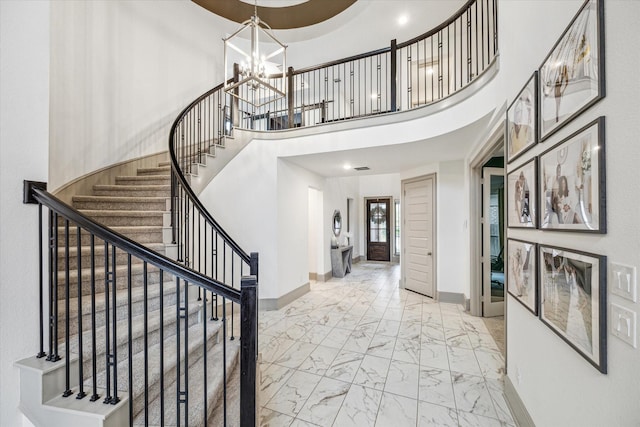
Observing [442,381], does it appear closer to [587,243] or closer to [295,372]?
→ [295,372]

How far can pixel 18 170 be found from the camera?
1465mm

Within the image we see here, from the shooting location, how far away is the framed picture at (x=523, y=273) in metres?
1.60

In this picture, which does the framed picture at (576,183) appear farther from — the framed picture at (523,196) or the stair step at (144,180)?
the stair step at (144,180)

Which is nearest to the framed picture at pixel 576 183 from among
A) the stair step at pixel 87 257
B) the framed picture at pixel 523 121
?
the framed picture at pixel 523 121

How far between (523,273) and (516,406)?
1.01 m

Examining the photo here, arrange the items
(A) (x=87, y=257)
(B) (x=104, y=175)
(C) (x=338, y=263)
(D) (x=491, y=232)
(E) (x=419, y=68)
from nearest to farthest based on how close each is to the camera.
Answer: (A) (x=87, y=257) → (B) (x=104, y=175) → (D) (x=491, y=232) → (E) (x=419, y=68) → (C) (x=338, y=263)

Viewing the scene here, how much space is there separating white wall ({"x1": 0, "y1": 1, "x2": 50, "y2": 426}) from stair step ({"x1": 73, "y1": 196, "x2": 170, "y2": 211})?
1622 mm

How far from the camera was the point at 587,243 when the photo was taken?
110 centimetres

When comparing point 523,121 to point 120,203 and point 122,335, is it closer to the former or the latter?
point 122,335

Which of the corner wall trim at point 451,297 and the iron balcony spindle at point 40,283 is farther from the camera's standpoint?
the corner wall trim at point 451,297

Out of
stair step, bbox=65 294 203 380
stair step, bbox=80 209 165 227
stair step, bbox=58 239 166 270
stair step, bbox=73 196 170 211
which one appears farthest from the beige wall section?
stair step, bbox=65 294 203 380

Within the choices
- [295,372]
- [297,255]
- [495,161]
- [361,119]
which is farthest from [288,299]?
[495,161]

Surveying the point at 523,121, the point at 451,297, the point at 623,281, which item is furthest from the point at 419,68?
the point at 623,281

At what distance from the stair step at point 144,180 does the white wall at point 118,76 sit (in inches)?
13.6
